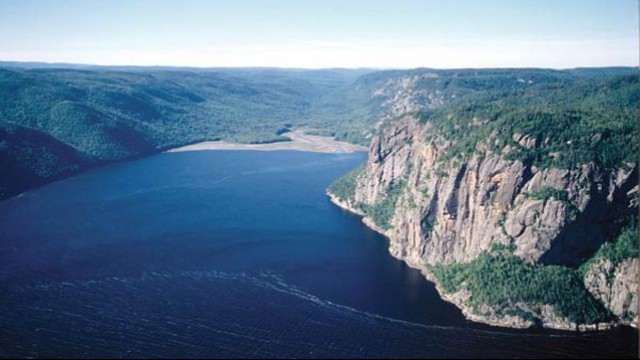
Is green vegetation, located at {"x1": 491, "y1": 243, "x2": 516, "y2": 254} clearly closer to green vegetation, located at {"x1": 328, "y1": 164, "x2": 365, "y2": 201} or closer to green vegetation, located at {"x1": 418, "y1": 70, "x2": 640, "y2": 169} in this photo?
green vegetation, located at {"x1": 418, "y1": 70, "x2": 640, "y2": 169}

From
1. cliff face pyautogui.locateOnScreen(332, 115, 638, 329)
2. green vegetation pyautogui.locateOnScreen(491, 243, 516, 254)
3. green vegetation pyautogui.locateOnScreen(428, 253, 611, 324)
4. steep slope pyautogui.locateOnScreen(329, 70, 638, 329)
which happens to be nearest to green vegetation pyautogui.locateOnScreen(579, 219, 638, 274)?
steep slope pyautogui.locateOnScreen(329, 70, 638, 329)

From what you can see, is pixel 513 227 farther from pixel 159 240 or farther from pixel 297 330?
pixel 159 240

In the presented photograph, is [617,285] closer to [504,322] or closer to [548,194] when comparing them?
[548,194]

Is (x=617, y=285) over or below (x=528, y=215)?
below

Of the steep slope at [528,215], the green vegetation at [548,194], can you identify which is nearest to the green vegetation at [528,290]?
Result: the steep slope at [528,215]

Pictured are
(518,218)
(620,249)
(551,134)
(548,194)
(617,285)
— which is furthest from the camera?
(551,134)

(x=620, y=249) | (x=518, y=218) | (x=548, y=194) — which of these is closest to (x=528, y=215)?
(x=518, y=218)

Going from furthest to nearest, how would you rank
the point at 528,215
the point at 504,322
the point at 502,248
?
the point at 502,248 < the point at 528,215 < the point at 504,322
